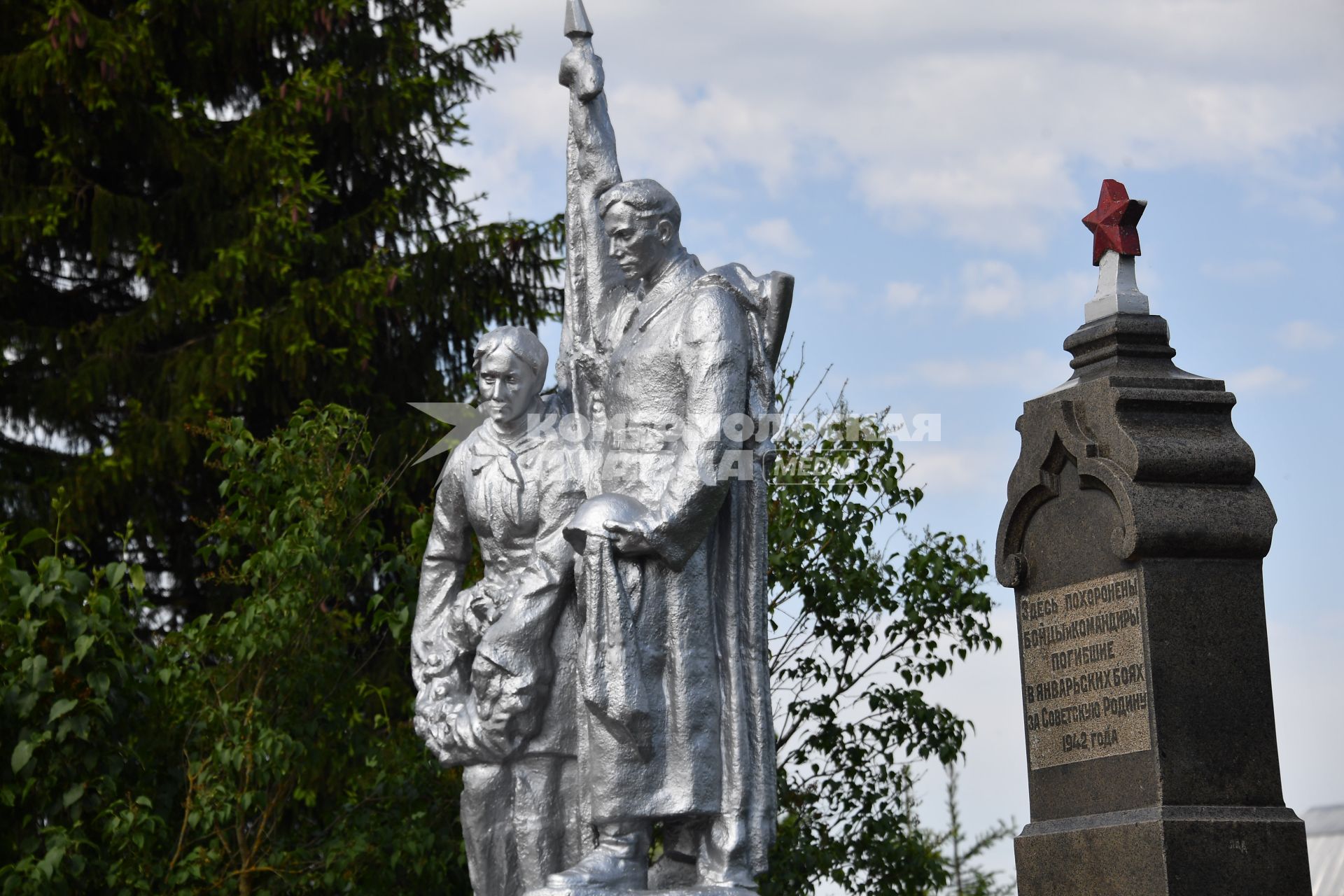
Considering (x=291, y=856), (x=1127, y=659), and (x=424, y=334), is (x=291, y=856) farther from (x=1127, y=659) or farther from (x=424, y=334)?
(x=424, y=334)

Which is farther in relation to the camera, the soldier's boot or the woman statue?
the woman statue

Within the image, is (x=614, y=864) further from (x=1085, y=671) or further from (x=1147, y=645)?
(x=1085, y=671)

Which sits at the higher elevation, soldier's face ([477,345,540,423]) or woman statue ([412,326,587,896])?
soldier's face ([477,345,540,423])

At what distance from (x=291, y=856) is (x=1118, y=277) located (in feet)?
14.1

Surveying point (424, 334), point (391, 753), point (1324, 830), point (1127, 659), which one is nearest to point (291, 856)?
point (391, 753)

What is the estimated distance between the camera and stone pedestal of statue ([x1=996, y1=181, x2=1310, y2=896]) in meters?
7.19

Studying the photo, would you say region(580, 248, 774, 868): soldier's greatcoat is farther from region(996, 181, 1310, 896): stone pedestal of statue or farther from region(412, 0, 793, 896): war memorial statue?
region(996, 181, 1310, 896): stone pedestal of statue

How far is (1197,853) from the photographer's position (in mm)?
7066

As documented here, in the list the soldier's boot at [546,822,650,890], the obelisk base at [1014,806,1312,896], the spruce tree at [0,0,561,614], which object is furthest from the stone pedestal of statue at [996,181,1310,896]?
the spruce tree at [0,0,561,614]

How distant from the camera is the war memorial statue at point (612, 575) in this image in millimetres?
5012

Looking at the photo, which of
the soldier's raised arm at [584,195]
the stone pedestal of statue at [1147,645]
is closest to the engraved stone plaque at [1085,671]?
the stone pedestal of statue at [1147,645]

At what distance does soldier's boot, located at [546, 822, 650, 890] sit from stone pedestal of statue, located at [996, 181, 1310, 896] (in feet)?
9.27

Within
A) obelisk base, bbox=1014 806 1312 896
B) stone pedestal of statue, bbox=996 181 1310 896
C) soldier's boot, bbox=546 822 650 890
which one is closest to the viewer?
soldier's boot, bbox=546 822 650 890

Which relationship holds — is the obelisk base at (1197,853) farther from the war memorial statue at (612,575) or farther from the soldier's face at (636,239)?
the soldier's face at (636,239)
